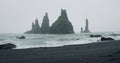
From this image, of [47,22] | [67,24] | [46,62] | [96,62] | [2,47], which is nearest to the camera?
[96,62]

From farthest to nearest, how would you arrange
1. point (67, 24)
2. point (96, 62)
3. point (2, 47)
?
point (67, 24) < point (2, 47) < point (96, 62)

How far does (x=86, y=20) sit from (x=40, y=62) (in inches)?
6982

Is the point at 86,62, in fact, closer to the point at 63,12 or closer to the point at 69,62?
the point at 69,62

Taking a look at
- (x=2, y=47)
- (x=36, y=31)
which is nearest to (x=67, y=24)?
(x=36, y=31)

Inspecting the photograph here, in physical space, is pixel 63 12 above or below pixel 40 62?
above

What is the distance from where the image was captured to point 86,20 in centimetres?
18850

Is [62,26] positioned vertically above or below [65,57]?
above

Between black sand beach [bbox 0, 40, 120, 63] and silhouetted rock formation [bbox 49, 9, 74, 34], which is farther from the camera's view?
silhouetted rock formation [bbox 49, 9, 74, 34]

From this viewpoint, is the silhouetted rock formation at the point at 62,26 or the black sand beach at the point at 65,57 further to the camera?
the silhouetted rock formation at the point at 62,26

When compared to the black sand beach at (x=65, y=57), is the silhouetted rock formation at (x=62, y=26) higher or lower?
higher

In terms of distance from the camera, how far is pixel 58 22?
148 m

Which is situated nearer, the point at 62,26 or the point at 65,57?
the point at 65,57

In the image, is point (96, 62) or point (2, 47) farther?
point (2, 47)

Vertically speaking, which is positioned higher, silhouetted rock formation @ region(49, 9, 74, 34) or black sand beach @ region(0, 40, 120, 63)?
silhouetted rock formation @ region(49, 9, 74, 34)
